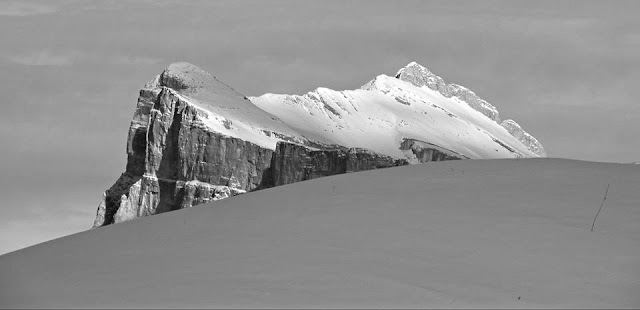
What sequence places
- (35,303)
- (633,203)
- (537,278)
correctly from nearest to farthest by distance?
(35,303)
(537,278)
(633,203)

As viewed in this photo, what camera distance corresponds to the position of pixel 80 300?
38.1ft

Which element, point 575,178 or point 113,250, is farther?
point 575,178

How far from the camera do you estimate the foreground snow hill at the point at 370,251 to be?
11781mm

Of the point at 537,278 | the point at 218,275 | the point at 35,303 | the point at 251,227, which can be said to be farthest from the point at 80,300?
the point at 537,278

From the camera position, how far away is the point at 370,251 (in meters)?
13.2

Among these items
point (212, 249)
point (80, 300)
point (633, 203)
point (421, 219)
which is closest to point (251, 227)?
point (212, 249)

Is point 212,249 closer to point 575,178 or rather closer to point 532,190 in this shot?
point 532,190

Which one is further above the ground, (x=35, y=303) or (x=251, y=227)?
(x=251, y=227)

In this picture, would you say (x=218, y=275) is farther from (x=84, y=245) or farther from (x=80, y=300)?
(x=84, y=245)

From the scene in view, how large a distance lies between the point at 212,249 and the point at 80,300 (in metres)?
2.33

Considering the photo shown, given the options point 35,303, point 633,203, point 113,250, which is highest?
point 633,203

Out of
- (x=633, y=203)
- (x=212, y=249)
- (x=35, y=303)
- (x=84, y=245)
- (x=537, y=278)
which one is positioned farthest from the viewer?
(x=633, y=203)

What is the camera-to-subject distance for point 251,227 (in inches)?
580

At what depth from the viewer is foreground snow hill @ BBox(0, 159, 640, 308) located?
1178cm
